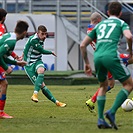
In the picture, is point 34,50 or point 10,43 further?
point 34,50

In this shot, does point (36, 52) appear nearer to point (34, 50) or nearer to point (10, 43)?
point (34, 50)

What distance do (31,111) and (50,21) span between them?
1942cm

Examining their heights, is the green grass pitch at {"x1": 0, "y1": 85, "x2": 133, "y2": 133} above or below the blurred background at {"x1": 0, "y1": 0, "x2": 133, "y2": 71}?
above

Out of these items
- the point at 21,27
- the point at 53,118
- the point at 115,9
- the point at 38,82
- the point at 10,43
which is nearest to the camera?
the point at 115,9

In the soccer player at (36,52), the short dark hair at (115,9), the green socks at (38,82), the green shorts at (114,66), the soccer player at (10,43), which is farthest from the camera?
the soccer player at (36,52)

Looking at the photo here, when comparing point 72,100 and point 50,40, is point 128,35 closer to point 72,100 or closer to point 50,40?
point 72,100

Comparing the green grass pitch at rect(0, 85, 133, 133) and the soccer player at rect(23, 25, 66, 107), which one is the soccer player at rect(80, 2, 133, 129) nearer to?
the green grass pitch at rect(0, 85, 133, 133)

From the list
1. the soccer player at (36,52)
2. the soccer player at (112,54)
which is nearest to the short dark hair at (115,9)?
the soccer player at (112,54)

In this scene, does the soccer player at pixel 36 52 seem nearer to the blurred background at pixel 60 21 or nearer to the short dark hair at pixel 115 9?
the short dark hair at pixel 115 9

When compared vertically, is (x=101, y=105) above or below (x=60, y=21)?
above

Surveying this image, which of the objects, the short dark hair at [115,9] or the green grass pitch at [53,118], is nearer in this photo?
the green grass pitch at [53,118]

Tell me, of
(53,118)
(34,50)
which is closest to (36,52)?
(34,50)

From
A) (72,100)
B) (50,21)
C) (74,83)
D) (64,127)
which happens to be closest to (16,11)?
(50,21)

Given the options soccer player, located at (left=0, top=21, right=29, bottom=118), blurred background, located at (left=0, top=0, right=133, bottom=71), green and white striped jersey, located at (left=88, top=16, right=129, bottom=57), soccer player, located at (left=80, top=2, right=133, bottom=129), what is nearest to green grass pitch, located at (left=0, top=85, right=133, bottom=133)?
soccer player, located at (left=80, top=2, right=133, bottom=129)
